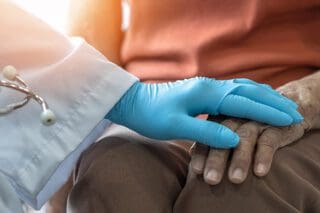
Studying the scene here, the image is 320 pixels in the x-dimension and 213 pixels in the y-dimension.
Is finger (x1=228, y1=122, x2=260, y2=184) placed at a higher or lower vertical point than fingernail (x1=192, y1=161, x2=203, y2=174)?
higher

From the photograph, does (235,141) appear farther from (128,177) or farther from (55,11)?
(55,11)

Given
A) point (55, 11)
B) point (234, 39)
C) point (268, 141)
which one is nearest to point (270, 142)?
point (268, 141)

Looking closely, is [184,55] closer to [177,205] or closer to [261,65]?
[261,65]

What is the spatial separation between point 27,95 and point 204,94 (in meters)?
0.21

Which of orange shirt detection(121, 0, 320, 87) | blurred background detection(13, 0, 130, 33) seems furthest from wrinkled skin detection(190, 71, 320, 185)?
blurred background detection(13, 0, 130, 33)

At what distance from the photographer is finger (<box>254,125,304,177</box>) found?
643 mm

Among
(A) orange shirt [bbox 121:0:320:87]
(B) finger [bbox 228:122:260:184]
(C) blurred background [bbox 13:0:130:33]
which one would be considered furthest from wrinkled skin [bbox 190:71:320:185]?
(C) blurred background [bbox 13:0:130:33]

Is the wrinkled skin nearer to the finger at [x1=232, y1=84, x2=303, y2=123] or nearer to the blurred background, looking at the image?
the finger at [x1=232, y1=84, x2=303, y2=123]

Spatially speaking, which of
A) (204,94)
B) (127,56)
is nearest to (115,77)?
(204,94)

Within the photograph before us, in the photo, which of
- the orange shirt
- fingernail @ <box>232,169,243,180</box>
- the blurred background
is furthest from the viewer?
the blurred background

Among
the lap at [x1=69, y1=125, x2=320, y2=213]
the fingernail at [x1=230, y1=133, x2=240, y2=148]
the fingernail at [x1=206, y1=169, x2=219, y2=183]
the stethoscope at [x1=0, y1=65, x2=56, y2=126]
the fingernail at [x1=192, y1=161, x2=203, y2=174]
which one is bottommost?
the lap at [x1=69, y1=125, x2=320, y2=213]

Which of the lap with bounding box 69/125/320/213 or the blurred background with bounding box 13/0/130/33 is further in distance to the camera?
the blurred background with bounding box 13/0/130/33

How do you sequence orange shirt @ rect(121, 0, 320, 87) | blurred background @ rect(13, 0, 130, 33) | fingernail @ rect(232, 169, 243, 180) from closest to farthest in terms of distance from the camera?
fingernail @ rect(232, 169, 243, 180)
orange shirt @ rect(121, 0, 320, 87)
blurred background @ rect(13, 0, 130, 33)

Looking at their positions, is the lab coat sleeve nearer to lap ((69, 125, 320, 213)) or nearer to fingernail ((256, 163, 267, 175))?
lap ((69, 125, 320, 213))
